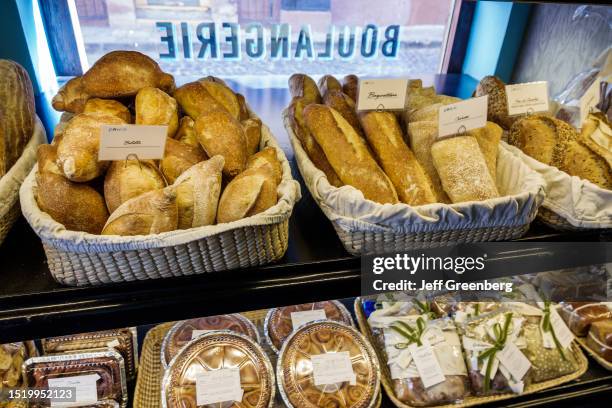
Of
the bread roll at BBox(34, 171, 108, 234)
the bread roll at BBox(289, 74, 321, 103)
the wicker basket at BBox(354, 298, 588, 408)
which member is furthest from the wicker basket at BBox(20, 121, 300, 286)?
the wicker basket at BBox(354, 298, 588, 408)

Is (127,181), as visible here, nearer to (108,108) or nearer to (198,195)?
(198,195)

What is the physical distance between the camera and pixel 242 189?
86 centimetres

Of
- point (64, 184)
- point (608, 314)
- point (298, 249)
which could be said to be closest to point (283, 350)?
point (298, 249)

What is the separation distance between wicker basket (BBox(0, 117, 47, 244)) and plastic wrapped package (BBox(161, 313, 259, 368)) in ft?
1.88

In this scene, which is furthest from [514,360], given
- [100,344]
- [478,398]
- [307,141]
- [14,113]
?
[14,113]

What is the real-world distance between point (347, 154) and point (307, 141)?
0.14m

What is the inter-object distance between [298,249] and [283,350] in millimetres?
452

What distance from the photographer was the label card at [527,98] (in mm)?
1270

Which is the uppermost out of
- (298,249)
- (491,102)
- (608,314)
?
(491,102)

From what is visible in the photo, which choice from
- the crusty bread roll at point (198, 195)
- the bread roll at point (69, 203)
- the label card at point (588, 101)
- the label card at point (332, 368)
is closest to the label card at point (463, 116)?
the label card at point (588, 101)

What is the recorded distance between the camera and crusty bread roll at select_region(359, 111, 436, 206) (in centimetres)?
100

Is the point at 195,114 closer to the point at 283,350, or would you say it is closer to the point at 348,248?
the point at 348,248

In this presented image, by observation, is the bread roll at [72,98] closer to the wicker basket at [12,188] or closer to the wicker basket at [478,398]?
the wicker basket at [12,188]

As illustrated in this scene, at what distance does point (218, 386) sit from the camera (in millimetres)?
1188
